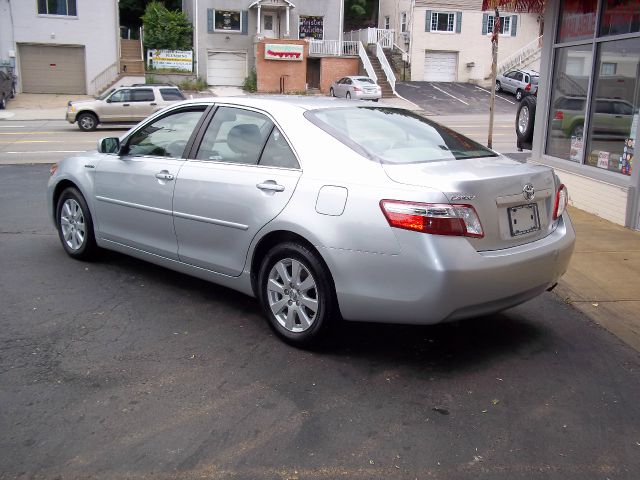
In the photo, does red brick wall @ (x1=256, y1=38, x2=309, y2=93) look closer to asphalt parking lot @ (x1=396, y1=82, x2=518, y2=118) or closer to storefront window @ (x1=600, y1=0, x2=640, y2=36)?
asphalt parking lot @ (x1=396, y1=82, x2=518, y2=118)

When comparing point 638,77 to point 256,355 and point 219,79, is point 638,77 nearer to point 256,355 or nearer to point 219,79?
point 256,355

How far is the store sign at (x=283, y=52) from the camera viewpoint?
38062 millimetres

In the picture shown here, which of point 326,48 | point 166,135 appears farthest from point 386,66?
point 166,135

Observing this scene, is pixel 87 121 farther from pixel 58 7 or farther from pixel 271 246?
pixel 271 246

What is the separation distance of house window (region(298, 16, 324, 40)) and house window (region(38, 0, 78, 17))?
12.6m

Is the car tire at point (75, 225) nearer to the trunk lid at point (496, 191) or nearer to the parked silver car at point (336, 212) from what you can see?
the parked silver car at point (336, 212)

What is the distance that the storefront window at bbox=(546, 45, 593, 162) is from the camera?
9.28m

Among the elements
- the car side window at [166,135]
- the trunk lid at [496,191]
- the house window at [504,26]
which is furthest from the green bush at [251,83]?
the trunk lid at [496,191]

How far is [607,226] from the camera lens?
8203 millimetres

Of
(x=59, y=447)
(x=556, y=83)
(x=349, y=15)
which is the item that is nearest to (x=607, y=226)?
(x=556, y=83)

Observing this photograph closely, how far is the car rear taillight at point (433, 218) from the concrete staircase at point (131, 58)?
35360 millimetres

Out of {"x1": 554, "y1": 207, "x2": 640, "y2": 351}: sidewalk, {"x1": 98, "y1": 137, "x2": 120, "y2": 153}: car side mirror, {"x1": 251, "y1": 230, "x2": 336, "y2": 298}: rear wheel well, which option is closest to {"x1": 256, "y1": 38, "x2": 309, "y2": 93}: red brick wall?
{"x1": 554, "y1": 207, "x2": 640, "y2": 351}: sidewalk

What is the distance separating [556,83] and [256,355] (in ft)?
24.5

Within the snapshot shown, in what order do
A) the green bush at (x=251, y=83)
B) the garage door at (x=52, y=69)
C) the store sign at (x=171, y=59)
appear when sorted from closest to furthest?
the garage door at (x=52, y=69), the store sign at (x=171, y=59), the green bush at (x=251, y=83)
